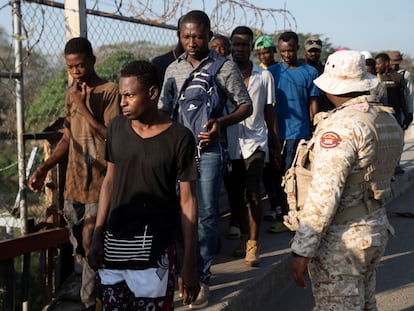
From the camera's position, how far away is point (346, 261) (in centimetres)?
275

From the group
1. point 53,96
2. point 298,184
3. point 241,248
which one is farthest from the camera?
point 53,96

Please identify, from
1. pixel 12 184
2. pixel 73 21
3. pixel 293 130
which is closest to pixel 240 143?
pixel 293 130

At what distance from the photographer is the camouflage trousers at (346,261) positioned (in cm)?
275

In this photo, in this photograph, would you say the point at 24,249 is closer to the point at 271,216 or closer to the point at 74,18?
the point at 74,18

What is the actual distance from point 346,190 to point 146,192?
88cm

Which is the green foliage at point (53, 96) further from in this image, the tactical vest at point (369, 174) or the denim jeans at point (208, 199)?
the tactical vest at point (369, 174)

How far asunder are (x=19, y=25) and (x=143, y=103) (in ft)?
5.09

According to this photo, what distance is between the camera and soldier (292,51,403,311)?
263 cm

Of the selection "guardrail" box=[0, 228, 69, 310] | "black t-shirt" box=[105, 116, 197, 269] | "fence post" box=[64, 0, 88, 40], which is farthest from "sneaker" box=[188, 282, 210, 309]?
"fence post" box=[64, 0, 88, 40]

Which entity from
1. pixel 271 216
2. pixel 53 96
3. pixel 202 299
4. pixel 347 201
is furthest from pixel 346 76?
pixel 53 96

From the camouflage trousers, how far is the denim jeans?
39.3 inches

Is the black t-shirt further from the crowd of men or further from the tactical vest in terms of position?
the tactical vest

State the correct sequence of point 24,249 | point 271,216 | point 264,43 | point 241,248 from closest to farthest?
1. point 24,249
2. point 241,248
3. point 264,43
4. point 271,216

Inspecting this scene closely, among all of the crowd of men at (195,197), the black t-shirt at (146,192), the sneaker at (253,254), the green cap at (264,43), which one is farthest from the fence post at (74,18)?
the green cap at (264,43)
